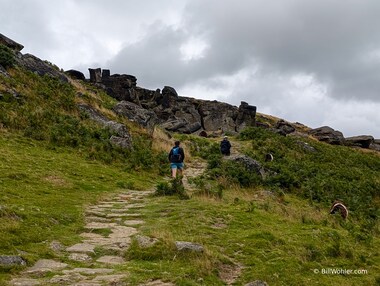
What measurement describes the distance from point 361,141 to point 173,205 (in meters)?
56.6

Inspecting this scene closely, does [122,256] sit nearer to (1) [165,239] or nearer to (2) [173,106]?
(1) [165,239]

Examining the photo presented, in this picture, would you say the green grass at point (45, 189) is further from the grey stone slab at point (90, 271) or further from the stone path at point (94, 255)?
the grey stone slab at point (90, 271)

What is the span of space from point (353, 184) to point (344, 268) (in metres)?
21.7

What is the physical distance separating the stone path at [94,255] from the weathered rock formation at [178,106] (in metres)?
46.7

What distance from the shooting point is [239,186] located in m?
21.6

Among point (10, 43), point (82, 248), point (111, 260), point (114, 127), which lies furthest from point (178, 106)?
point (111, 260)

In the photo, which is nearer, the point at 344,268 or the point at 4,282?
the point at 4,282

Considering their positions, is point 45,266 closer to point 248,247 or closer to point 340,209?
point 248,247

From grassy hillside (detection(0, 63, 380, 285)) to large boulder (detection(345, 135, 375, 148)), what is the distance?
107 ft

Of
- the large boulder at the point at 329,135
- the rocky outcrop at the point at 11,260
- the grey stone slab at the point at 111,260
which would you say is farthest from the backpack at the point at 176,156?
the large boulder at the point at 329,135

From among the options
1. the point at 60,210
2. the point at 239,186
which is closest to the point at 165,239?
the point at 60,210

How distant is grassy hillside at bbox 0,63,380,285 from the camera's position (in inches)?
343

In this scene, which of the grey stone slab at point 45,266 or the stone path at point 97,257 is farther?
the grey stone slab at point 45,266

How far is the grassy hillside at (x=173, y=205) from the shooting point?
871 cm
